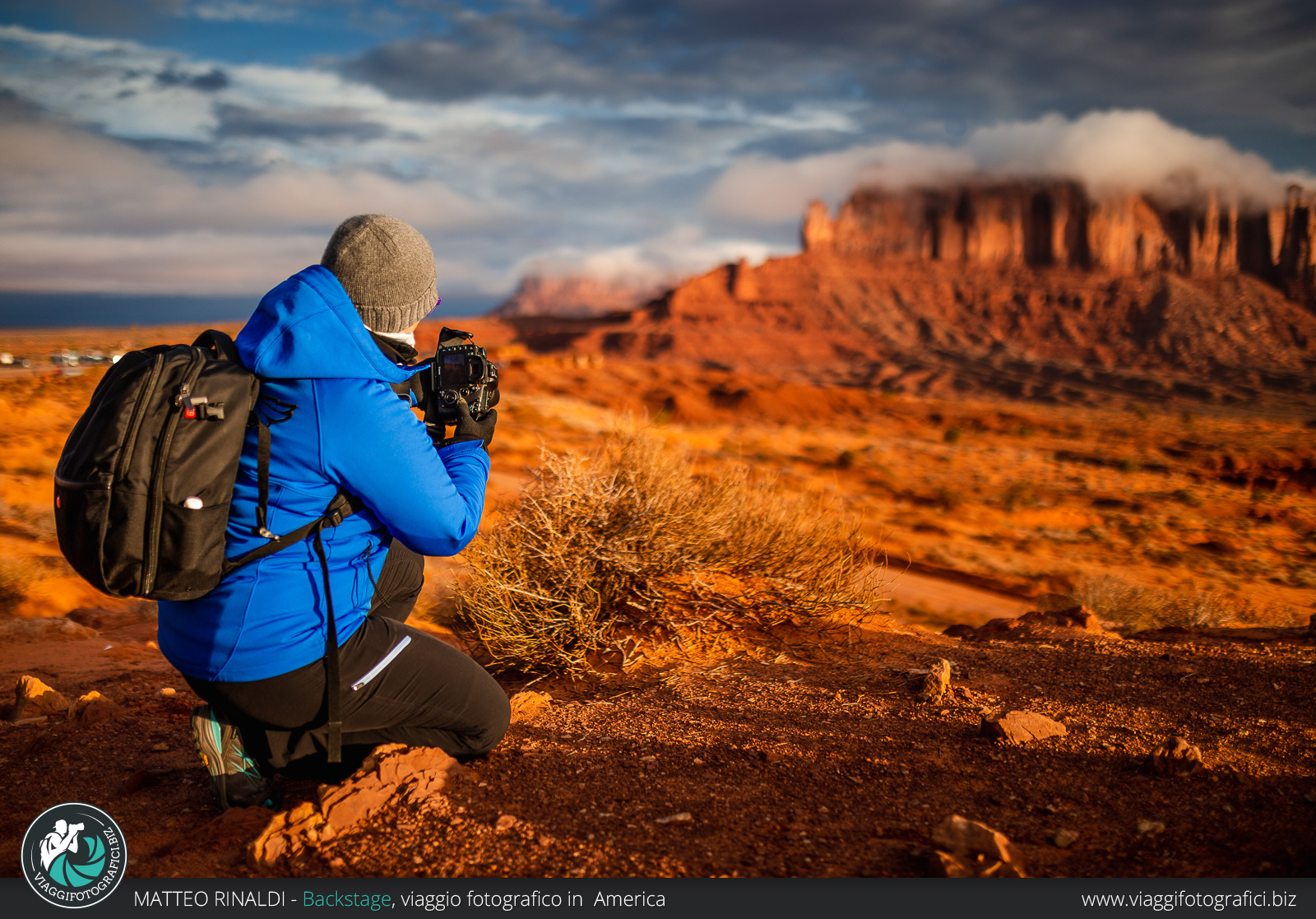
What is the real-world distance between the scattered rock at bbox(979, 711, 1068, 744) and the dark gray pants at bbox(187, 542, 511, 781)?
1.76 meters

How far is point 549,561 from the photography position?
416 cm

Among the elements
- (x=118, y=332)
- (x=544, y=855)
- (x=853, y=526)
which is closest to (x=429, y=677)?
(x=544, y=855)

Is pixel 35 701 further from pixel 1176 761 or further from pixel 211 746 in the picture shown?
pixel 1176 761

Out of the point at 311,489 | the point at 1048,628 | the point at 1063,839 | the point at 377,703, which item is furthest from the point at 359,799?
the point at 1048,628

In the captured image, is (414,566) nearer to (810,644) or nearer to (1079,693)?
(810,644)

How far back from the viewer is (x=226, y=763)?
2.35 metres

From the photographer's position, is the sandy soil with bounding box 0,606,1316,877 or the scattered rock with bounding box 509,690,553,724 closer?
the sandy soil with bounding box 0,606,1316,877

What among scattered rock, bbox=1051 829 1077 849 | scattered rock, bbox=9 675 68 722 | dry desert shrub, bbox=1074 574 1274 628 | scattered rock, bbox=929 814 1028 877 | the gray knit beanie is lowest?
dry desert shrub, bbox=1074 574 1274 628

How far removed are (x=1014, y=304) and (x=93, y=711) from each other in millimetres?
100311

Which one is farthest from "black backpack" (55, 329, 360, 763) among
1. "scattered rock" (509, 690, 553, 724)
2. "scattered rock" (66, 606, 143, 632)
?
Result: "scattered rock" (66, 606, 143, 632)

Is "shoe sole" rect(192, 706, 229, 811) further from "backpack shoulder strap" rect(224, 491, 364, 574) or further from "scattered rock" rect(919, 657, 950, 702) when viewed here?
"scattered rock" rect(919, 657, 950, 702)

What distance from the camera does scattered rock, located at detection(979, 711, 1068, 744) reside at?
2.82 m

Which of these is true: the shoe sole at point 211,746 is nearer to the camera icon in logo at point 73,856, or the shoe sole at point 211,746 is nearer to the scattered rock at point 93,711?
the camera icon in logo at point 73,856

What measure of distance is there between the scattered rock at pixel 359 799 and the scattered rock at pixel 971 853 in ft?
4.34
